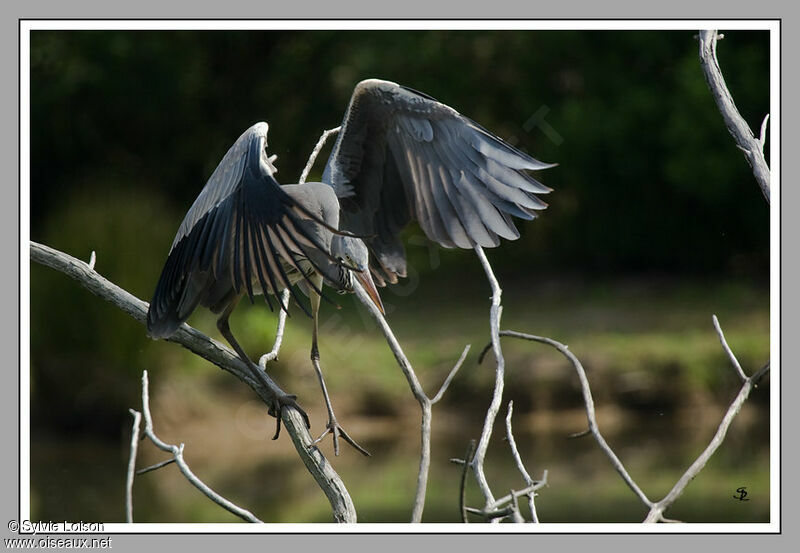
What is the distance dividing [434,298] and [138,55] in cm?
362

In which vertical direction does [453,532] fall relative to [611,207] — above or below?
below

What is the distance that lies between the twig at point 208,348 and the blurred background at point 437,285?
9.25 feet

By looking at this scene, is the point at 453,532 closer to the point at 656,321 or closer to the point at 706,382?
the point at 706,382

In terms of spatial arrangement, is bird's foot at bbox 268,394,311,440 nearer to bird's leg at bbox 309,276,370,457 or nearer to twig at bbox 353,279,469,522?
bird's leg at bbox 309,276,370,457

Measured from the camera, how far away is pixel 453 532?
7.96 feet

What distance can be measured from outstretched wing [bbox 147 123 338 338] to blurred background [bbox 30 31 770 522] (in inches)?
115

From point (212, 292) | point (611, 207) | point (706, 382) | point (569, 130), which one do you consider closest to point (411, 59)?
point (569, 130)

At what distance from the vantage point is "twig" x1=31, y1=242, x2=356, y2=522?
2.39 meters

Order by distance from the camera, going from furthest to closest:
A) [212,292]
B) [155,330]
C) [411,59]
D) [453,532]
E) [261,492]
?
1. [411,59]
2. [261,492]
3. [212,292]
4. [155,330]
5. [453,532]

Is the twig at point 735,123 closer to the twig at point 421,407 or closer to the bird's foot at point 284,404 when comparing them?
the twig at point 421,407

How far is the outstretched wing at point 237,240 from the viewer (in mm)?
2350

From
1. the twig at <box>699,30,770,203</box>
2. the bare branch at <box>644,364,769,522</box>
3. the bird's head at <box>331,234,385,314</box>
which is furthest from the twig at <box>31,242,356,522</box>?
the twig at <box>699,30,770,203</box>

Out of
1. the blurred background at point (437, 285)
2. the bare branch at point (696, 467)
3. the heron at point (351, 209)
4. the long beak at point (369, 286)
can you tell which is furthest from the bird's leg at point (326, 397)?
the blurred background at point (437, 285)

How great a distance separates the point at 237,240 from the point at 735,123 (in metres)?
1.15
